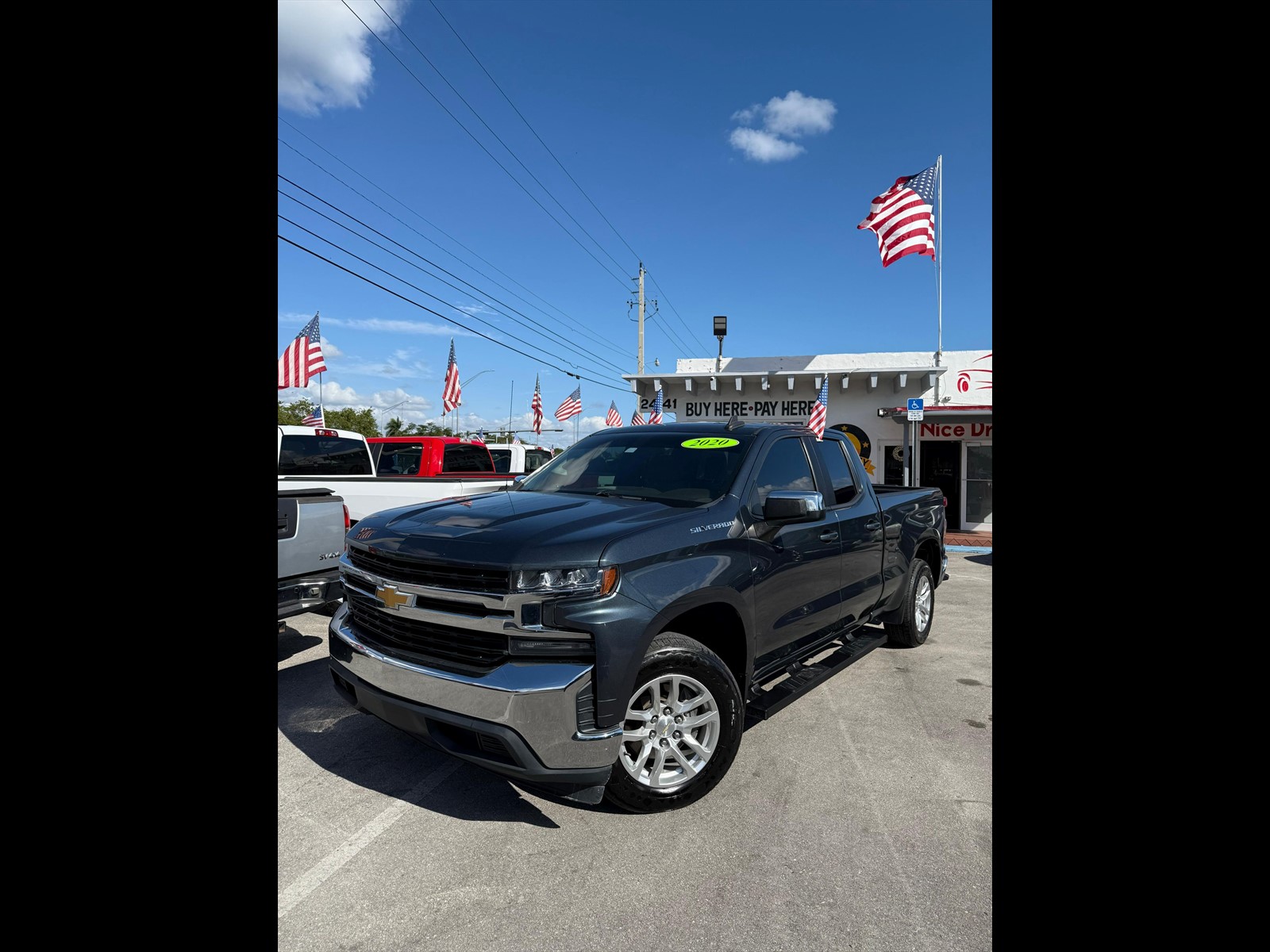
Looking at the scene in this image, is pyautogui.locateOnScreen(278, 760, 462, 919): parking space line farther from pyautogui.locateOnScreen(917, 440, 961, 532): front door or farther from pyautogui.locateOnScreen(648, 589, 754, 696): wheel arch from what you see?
pyautogui.locateOnScreen(917, 440, 961, 532): front door

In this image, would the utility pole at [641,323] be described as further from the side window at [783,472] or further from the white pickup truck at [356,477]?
the side window at [783,472]

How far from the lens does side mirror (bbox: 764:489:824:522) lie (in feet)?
12.3

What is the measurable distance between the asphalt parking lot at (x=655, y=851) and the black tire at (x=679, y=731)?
14cm

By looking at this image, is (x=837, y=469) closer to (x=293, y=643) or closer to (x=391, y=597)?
(x=391, y=597)

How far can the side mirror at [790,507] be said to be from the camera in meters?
3.76

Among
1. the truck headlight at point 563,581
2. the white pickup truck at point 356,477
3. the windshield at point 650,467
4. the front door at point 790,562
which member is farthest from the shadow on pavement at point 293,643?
the front door at point 790,562

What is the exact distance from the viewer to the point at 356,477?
9211 millimetres

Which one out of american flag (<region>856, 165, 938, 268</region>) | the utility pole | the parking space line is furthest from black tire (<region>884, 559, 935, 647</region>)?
the utility pole

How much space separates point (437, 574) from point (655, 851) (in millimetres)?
1590
